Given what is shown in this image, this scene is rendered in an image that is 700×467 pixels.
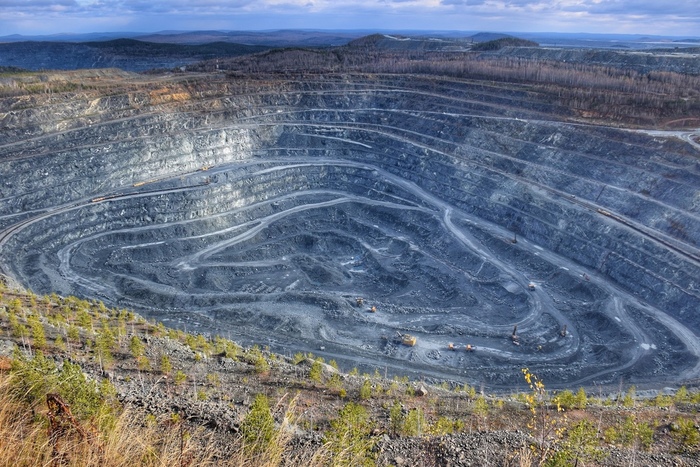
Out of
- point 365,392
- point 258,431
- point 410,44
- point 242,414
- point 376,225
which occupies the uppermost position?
point 410,44

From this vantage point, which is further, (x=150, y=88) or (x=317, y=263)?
(x=150, y=88)

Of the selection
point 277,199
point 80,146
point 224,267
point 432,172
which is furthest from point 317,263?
point 80,146

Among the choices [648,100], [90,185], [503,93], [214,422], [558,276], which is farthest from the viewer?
[503,93]

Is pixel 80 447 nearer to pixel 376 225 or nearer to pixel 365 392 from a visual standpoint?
pixel 365 392

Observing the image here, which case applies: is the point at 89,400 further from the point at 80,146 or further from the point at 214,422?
the point at 80,146

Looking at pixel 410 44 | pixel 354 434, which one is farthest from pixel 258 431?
pixel 410 44
